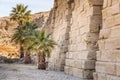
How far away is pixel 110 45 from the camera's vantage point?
938 centimetres

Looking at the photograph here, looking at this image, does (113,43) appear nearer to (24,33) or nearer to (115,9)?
(115,9)

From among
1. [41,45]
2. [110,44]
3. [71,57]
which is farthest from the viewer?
[41,45]

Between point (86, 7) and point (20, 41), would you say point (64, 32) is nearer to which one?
point (86, 7)

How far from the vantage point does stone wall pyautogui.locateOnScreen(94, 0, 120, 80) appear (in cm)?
889

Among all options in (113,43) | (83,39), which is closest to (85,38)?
(83,39)

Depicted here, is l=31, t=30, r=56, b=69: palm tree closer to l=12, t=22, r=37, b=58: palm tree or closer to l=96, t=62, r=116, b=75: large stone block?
l=96, t=62, r=116, b=75: large stone block

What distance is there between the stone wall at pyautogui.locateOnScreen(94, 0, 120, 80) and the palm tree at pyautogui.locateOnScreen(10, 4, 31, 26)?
29.5m

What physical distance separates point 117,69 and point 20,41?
24622 millimetres

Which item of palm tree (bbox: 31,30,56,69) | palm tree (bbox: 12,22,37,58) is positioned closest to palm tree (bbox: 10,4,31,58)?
palm tree (bbox: 12,22,37,58)

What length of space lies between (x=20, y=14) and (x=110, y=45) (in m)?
30.9

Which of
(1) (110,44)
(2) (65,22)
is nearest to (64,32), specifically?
(2) (65,22)

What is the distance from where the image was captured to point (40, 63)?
21.0 metres

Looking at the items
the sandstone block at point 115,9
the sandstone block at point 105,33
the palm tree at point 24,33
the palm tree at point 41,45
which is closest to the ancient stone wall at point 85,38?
the sandstone block at point 105,33

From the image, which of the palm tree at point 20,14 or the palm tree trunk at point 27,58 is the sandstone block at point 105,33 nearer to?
the palm tree trunk at point 27,58
